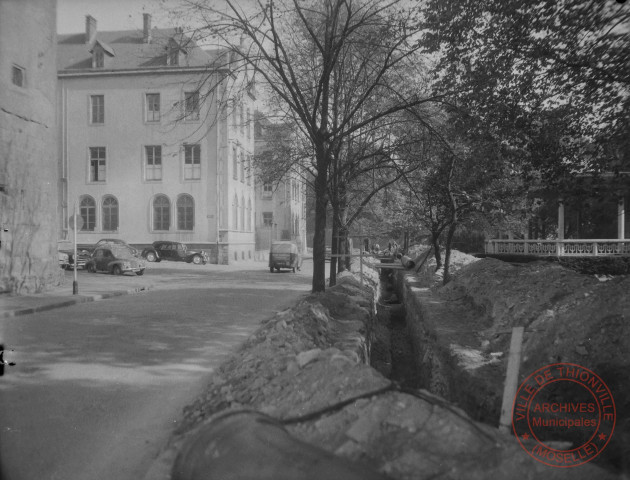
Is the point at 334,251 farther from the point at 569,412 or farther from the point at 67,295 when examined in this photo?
the point at 569,412

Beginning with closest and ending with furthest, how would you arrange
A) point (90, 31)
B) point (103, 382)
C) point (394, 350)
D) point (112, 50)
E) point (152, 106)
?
point (103, 382)
point (394, 350)
point (152, 106)
point (112, 50)
point (90, 31)

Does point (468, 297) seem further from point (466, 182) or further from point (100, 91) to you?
point (100, 91)

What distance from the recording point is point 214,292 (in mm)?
16250

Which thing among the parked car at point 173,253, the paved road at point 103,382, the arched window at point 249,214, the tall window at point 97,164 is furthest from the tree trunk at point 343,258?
the tall window at point 97,164

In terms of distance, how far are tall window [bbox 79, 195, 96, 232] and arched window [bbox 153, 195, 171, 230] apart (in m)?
4.33

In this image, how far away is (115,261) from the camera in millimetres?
Answer: 23891

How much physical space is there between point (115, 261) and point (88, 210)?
556 inches

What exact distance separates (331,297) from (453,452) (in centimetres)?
731

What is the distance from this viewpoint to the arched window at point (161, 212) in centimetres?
3556

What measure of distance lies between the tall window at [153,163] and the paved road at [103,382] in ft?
80.6

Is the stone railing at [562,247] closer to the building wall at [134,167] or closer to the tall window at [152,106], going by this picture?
the building wall at [134,167]

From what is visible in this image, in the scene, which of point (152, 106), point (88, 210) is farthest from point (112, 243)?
point (152, 106)

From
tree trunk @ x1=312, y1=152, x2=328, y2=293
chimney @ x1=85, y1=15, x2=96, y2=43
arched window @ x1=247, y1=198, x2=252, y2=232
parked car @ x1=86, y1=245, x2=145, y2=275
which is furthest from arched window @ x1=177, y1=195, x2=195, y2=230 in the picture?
tree trunk @ x1=312, y1=152, x2=328, y2=293

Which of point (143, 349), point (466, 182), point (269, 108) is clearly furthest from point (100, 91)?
point (143, 349)
